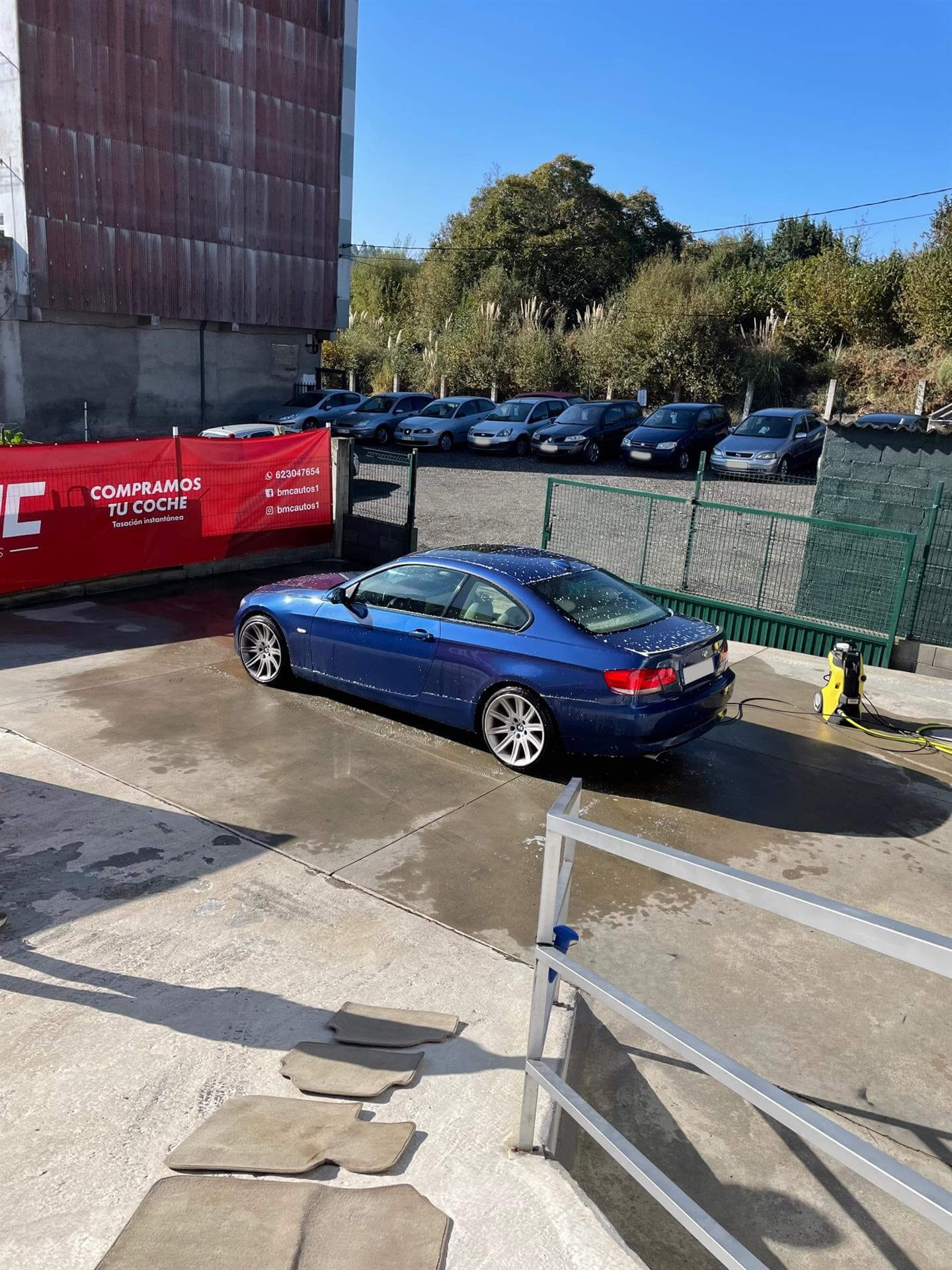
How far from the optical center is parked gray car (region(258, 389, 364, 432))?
2567 centimetres

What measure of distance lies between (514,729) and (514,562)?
1388 mm

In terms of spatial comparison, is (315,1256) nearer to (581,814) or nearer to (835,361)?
(581,814)

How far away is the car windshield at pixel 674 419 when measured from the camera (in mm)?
23469

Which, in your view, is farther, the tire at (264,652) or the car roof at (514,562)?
the tire at (264,652)

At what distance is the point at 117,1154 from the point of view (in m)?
3.13

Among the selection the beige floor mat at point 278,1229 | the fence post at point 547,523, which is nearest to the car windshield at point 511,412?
the fence post at point 547,523

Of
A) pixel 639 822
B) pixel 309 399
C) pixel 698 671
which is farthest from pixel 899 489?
pixel 309 399

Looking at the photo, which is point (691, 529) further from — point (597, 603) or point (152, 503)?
point (152, 503)

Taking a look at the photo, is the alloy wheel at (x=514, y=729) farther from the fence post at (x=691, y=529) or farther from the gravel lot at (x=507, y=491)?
the gravel lot at (x=507, y=491)

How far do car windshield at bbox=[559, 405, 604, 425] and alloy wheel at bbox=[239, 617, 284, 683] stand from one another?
16895mm

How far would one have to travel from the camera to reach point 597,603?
742cm

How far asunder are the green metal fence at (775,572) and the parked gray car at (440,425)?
13.9 m

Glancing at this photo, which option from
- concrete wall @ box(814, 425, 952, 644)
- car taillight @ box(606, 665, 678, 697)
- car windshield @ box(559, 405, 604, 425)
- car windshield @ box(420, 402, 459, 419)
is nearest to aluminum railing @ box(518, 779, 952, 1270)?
car taillight @ box(606, 665, 678, 697)

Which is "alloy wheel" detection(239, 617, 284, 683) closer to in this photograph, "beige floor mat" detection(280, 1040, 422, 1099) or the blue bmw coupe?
the blue bmw coupe
